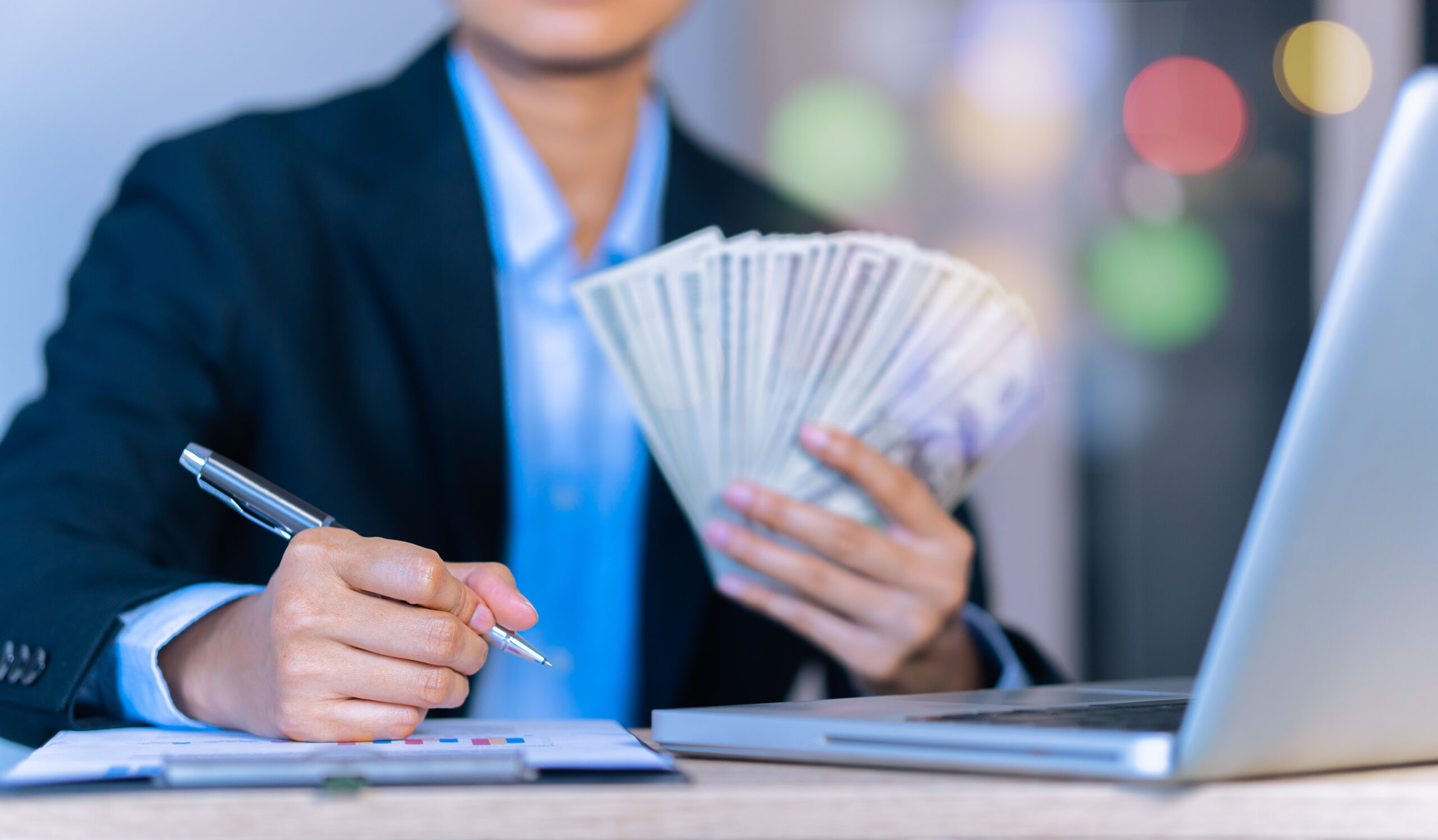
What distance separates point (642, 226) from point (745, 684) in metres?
0.66

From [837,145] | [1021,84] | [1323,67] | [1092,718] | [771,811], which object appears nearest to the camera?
[771,811]

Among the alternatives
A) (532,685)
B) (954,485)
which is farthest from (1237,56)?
(532,685)

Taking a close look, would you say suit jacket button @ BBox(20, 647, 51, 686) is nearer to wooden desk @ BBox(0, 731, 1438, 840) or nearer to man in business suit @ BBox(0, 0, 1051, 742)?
man in business suit @ BBox(0, 0, 1051, 742)

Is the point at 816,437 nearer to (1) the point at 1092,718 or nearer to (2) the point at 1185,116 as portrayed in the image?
(1) the point at 1092,718

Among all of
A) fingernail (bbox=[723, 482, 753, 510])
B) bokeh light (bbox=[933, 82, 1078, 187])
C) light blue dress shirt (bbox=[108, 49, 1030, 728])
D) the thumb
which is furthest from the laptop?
bokeh light (bbox=[933, 82, 1078, 187])

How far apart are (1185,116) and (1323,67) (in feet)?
0.99

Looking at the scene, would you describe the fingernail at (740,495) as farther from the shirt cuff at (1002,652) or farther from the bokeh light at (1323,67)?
the bokeh light at (1323,67)

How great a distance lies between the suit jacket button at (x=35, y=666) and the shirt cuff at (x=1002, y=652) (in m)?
0.88

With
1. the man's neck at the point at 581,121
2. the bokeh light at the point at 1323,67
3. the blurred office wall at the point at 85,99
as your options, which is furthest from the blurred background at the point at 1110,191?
the blurred office wall at the point at 85,99

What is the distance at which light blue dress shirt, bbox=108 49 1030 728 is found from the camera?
4.75 feet

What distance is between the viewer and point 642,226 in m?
1.63

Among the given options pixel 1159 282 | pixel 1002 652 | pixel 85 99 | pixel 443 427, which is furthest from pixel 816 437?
pixel 1159 282

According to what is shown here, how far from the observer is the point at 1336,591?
45cm

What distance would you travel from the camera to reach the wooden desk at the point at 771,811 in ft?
1.37
